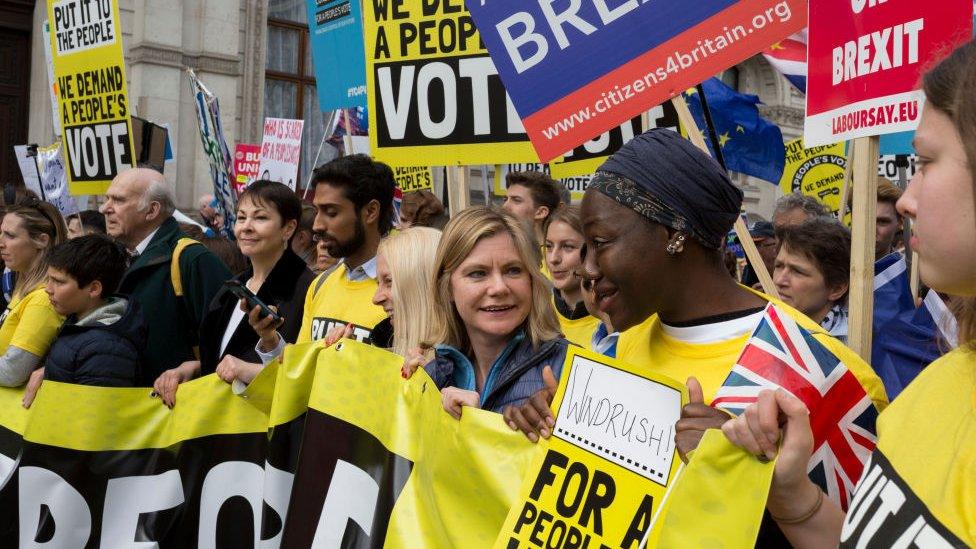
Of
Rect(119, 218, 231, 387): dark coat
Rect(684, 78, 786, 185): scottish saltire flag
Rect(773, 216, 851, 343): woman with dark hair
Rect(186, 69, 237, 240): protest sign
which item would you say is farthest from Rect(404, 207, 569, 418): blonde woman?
Rect(186, 69, 237, 240): protest sign

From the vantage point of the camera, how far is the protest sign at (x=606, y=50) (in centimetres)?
316

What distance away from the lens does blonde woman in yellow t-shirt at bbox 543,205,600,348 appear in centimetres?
457

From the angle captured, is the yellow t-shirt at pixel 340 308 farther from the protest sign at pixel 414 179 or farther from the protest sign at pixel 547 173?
the protest sign at pixel 414 179

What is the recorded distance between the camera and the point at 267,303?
4512mm

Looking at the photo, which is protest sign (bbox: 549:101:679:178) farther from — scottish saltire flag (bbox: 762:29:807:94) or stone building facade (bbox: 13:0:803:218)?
→ stone building facade (bbox: 13:0:803:218)

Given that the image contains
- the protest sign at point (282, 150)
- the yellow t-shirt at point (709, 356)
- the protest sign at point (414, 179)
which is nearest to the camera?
the yellow t-shirt at point (709, 356)

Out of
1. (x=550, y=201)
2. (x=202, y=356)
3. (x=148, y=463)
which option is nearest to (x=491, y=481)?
(x=148, y=463)

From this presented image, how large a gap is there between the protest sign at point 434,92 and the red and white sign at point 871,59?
4.79ft

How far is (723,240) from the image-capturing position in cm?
232

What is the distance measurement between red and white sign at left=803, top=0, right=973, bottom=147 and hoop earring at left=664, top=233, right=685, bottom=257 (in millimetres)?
712

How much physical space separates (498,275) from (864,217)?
977 millimetres

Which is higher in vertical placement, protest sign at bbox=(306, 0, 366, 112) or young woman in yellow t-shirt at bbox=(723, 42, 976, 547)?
protest sign at bbox=(306, 0, 366, 112)

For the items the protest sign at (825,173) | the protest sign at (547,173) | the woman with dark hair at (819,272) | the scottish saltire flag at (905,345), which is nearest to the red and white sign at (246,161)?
the protest sign at (547,173)

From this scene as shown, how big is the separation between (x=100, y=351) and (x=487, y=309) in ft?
6.64
